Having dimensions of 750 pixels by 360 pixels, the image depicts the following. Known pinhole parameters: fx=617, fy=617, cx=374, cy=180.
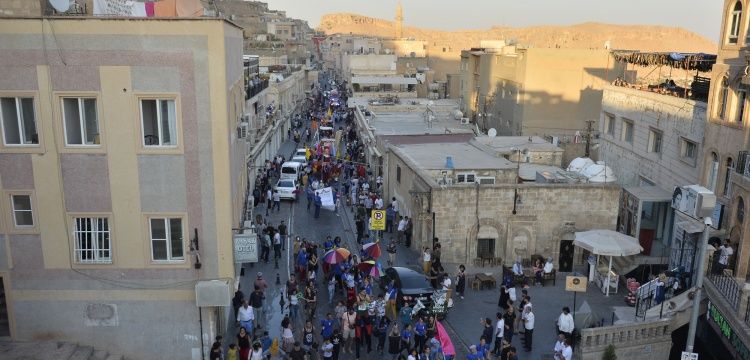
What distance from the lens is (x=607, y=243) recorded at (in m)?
20.3

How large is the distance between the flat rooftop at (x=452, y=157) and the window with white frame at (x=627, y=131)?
7.60 meters

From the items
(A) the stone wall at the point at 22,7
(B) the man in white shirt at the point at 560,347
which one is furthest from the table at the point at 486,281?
(A) the stone wall at the point at 22,7

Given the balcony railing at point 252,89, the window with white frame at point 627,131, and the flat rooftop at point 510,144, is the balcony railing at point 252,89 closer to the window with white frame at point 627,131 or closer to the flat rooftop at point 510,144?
the flat rooftop at point 510,144

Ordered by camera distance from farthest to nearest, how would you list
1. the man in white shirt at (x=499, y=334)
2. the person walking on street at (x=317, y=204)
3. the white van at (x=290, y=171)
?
the white van at (x=290, y=171) → the person walking on street at (x=317, y=204) → the man in white shirt at (x=499, y=334)

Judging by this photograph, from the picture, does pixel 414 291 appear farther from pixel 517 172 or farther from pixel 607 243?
pixel 517 172

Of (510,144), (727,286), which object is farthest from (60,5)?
(510,144)

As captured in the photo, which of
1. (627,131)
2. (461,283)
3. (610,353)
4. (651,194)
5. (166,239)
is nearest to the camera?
(166,239)

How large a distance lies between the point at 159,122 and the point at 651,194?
18986mm

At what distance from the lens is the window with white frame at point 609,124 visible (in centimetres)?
3206

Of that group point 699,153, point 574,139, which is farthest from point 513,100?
point 699,153

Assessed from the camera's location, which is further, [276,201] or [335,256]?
[276,201]

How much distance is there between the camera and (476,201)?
2220cm

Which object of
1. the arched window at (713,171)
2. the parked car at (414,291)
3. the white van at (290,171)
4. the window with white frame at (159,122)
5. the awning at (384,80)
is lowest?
the parked car at (414,291)

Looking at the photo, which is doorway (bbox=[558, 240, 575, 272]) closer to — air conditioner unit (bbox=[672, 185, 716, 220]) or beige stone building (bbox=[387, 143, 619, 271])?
beige stone building (bbox=[387, 143, 619, 271])
